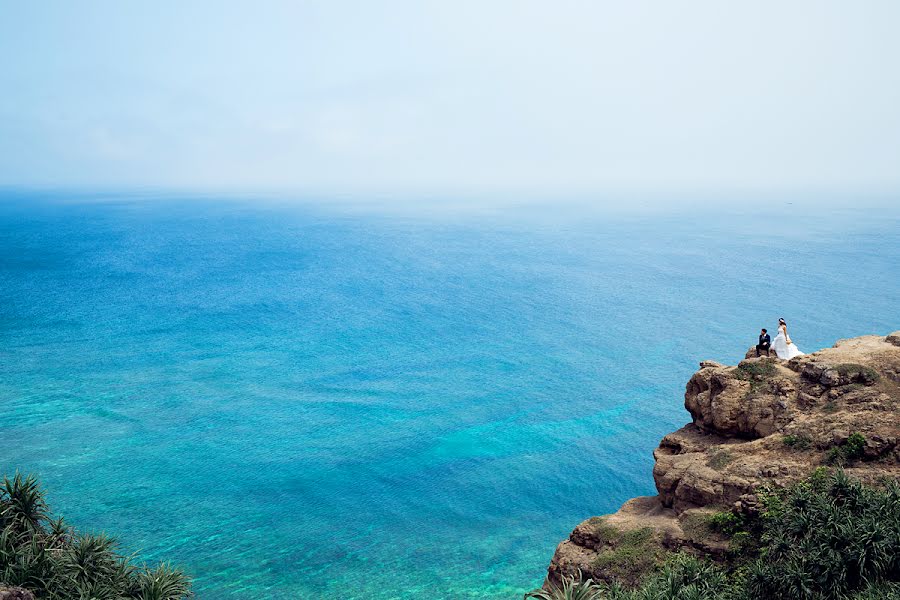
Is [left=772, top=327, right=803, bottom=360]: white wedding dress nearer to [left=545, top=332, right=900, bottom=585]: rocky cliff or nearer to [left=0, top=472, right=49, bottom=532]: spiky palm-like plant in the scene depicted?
[left=545, top=332, right=900, bottom=585]: rocky cliff

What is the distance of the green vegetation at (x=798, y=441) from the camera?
963 inches

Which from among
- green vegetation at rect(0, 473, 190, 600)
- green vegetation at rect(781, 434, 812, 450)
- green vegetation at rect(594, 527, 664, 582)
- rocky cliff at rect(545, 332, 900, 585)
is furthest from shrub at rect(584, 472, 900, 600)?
green vegetation at rect(0, 473, 190, 600)

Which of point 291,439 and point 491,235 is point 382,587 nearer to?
point 291,439

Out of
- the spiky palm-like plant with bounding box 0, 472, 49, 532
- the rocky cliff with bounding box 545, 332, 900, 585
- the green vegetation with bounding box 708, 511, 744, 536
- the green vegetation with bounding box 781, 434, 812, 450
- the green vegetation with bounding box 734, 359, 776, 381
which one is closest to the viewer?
the green vegetation with bounding box 708, 511, 744, 536

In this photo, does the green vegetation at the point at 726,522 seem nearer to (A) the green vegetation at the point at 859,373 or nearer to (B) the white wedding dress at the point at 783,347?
(A) the green vegetation at the point at 859,373

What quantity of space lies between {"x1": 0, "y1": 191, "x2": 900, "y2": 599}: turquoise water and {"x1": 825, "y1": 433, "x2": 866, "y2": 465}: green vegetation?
20716mm

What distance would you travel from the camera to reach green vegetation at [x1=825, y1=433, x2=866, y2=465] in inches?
920

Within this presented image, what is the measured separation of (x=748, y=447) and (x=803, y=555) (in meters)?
6.29

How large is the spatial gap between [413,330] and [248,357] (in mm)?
23405

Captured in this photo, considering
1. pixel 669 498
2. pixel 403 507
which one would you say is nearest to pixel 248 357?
pixel 403 507

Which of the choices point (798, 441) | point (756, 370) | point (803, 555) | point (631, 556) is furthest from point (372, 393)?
point (803, 555)

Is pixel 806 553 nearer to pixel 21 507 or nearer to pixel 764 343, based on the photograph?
pixel 764 343

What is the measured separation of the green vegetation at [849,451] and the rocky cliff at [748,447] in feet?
0.12

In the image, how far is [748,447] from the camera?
84.9ft
